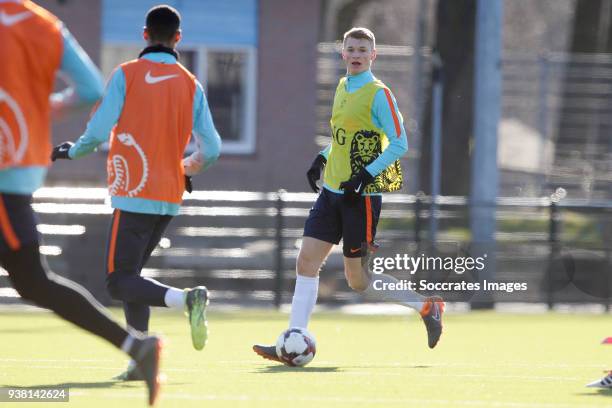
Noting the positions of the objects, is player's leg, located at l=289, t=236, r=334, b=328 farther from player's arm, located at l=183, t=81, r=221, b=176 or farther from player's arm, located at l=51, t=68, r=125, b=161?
player's arm, located at l=51, t=68, r=125, b=161

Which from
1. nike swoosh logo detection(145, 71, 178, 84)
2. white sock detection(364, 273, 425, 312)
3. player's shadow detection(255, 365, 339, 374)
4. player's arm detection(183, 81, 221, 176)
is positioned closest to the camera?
nike swoosh logo detection(145, 71, 178, 84)

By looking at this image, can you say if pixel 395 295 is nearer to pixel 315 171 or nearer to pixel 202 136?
pixel 315 171

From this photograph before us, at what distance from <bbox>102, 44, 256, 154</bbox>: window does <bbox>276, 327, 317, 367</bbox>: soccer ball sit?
14135mm

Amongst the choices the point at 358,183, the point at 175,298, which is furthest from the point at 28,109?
the point at 358,183

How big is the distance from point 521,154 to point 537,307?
16.3m

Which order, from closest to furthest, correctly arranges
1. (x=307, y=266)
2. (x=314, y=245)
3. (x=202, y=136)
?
(x=202, y=136) < (x=314, y=245) < (x=307, y=266)

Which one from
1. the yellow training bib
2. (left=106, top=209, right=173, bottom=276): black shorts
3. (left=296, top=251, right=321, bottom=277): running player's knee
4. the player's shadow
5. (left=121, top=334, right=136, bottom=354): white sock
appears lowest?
the player's shadow

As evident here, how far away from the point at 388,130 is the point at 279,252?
28.2 feet

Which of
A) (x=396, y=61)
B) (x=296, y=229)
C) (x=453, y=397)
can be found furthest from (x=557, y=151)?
(x=453, y=397)

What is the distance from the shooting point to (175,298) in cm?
838

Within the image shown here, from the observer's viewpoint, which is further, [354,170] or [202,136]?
[354,170]

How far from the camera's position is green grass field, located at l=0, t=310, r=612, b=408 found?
7766 mm

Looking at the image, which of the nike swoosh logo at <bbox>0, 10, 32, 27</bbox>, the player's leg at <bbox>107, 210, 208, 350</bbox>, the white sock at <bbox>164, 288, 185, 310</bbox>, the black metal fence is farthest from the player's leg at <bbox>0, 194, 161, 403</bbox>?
the black metal fence

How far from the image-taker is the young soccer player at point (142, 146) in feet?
28.2
